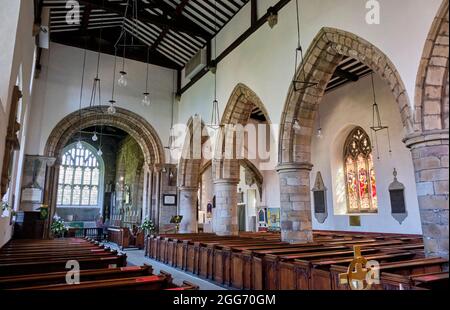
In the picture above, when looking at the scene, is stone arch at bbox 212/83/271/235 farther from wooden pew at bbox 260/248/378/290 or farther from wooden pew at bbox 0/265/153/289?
wooden pew at bbox 0/265/153/289

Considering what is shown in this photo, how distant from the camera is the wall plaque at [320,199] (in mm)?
10820

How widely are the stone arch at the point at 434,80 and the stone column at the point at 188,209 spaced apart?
7994mm

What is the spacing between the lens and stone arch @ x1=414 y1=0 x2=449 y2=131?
4.05 metres

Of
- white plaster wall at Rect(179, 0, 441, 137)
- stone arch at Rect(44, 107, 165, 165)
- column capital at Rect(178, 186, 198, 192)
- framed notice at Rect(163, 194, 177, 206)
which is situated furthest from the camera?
framed notice at Rect(163, 194, 177, 206)

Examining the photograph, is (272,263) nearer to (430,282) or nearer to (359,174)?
(430,282)

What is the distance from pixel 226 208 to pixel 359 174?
4630 mm

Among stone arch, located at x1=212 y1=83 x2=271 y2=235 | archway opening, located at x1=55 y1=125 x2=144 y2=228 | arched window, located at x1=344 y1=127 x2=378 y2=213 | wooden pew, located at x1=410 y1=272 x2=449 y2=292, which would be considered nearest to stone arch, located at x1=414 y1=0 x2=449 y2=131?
wooden pew, located at x1=410 y1=272 x2=449 y2=292

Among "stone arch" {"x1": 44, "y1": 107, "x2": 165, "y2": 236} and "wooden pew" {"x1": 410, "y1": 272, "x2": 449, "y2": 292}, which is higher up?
"stone arch" {"x1": 44, "y1": 107, "x2": 165, "y2": 236}

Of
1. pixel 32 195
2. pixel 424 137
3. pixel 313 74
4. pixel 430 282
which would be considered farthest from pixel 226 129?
pixel 430 282

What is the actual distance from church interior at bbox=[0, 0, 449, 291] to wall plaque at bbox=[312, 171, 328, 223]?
64 millimetres

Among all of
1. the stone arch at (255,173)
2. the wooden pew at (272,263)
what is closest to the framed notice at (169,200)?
the stone arch at (255,173)

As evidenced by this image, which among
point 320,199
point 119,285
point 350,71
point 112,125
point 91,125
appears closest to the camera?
point 119,285

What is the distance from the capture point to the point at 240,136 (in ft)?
29.9
